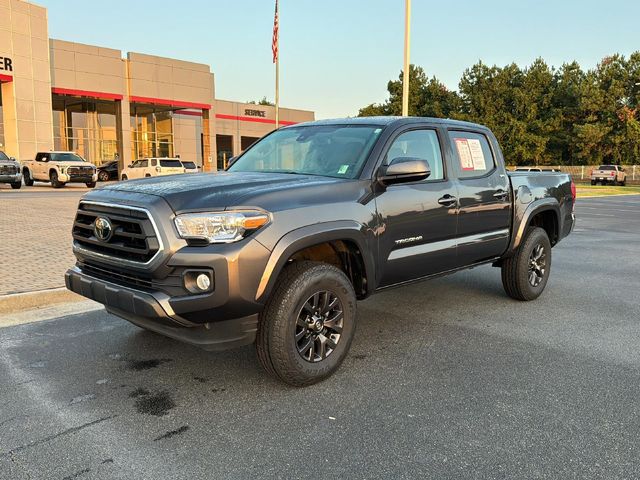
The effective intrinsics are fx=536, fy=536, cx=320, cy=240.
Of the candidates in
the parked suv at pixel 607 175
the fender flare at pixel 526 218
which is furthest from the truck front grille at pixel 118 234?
the parked suv at pixel 607 175

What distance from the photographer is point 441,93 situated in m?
60.4

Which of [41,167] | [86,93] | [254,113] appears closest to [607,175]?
[254,113]

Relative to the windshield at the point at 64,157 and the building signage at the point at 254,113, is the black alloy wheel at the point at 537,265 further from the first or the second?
the building signage at the point at 254,113

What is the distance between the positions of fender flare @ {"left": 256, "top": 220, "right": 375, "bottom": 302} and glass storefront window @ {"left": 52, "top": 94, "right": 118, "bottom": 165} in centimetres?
4168


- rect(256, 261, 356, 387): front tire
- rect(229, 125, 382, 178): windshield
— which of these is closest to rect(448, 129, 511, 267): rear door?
rect(229, 125, 382, 178): windshield

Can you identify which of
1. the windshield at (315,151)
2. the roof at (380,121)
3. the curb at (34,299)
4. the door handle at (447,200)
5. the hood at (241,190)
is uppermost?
the roof at (380,121)

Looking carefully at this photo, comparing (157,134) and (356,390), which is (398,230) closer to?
(356,390)

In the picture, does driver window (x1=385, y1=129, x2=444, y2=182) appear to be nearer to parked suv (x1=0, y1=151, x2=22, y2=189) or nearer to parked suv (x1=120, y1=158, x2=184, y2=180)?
parked suv (x1=0, y1=151, x2=22, y2=189)

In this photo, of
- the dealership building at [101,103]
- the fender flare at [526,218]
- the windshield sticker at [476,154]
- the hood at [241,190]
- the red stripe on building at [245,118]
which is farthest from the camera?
the red stripe on building at [245,118]

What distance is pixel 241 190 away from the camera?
11.5 feet

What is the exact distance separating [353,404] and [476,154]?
300 centimetres

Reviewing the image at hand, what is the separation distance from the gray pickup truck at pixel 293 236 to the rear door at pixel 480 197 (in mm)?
20

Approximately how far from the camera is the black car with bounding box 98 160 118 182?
40312 millimetres

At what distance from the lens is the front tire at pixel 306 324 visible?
346 centimetres
